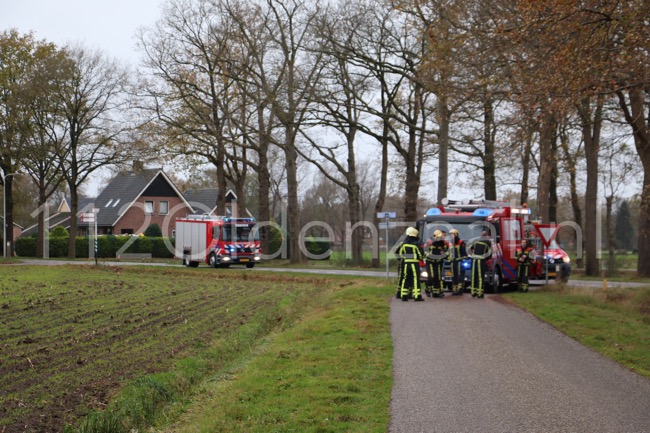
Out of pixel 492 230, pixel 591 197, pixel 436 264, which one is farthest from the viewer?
pixel 591 197

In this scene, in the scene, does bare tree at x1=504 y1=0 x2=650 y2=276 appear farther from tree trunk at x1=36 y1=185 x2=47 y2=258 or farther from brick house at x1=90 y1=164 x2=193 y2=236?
brick house at x1=90 y1=164 x2=193 y2=236

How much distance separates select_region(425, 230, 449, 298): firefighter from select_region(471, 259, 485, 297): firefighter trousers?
91 centimetres

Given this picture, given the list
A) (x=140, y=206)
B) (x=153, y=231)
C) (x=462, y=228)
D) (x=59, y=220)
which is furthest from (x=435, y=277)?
(x=59, y=220)

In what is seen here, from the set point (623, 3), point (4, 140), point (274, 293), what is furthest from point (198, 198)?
point (623, 3)

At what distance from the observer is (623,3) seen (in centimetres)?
1241

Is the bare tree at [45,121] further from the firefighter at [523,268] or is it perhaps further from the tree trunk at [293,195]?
the firefighter at [523,268]

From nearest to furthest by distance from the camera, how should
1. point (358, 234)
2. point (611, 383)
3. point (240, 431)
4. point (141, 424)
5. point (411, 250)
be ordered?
point (240, 431) → point (141, 424) → point (611, 383) → point (411, 250) → point (358, 234)

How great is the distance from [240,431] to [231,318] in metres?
10.5

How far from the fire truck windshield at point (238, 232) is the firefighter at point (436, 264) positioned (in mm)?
22490

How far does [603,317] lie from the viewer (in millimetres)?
16125

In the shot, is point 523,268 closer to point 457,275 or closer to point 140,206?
point 457,275

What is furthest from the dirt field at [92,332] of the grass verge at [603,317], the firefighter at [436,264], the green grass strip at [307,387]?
the grass verge at [603,317]

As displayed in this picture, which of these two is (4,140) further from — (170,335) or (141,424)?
(141,424)

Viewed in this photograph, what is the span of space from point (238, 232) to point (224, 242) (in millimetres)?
934
